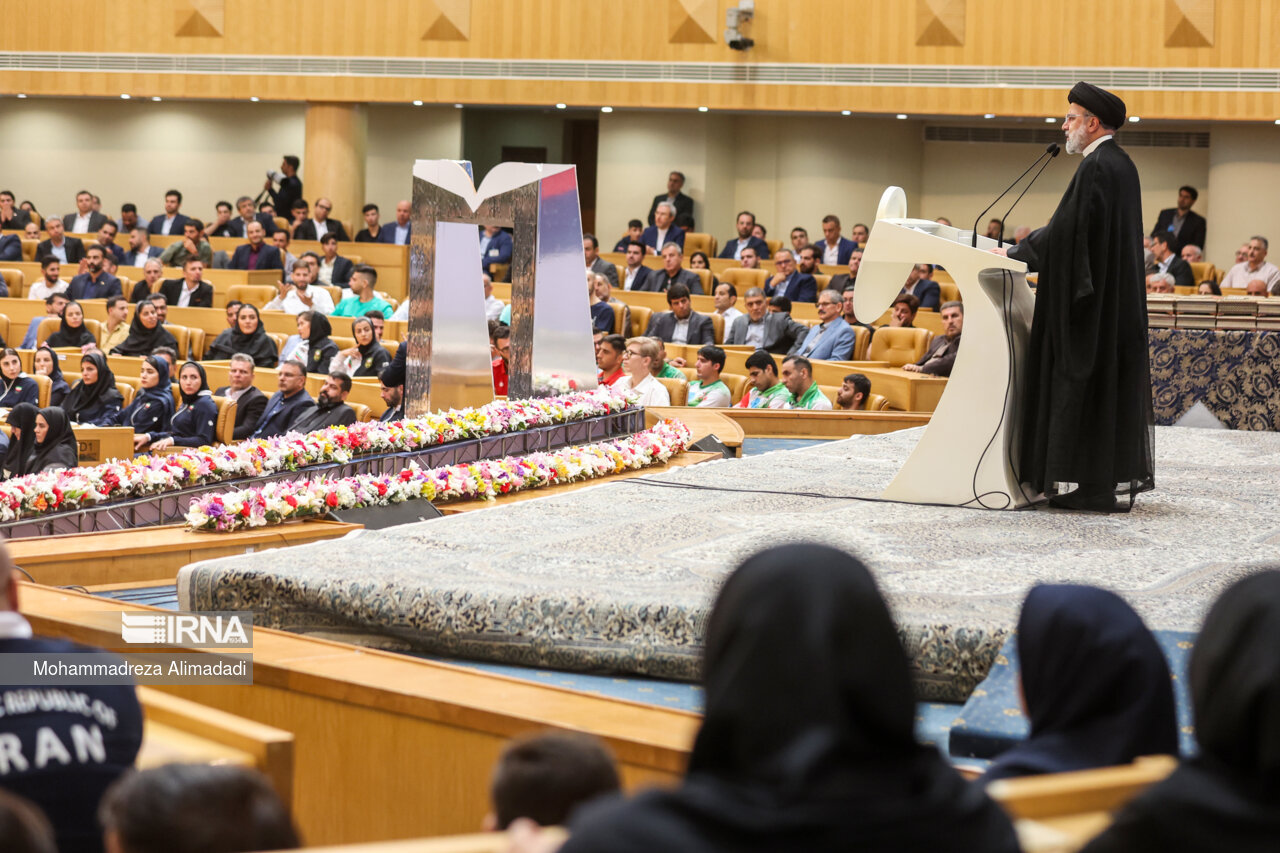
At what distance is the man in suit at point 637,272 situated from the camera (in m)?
11.9

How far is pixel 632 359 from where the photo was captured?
26.4ft

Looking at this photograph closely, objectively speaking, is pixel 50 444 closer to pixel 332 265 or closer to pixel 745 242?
pixel 332 265

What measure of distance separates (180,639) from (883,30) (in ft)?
36.6

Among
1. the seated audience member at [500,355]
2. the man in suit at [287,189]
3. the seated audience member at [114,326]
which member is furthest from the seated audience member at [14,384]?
the man in suit at [287,189]

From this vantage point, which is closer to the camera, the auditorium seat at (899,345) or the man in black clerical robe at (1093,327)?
the man in black clerical robe at (1093,327)

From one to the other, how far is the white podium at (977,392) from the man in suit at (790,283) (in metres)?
6.77

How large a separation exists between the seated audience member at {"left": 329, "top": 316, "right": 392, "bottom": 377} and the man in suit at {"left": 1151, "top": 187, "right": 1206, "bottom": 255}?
680 centimetres

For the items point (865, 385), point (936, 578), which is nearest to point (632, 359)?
point (865, 385)

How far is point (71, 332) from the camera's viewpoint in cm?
1055

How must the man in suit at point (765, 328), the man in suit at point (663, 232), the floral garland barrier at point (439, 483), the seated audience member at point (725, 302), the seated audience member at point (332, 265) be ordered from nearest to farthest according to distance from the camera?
1. the floral garland barrier at point (439, 483)
2. the man in suit at point (765, 328)
3. the seated audience member at point (725, 302)
4. the seated audience member at point (332, 265)
5. the man in suit at point (663, 232)

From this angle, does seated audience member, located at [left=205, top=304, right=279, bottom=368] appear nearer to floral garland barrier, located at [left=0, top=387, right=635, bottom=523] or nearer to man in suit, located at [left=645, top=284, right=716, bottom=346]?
man in suit, located at [left=645, top=284, right=716, bottom=346]

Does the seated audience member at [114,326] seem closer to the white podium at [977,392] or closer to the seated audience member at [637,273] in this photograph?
the seated audience member at [637,273]

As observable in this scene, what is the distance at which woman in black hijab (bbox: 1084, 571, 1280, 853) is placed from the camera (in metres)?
1.19

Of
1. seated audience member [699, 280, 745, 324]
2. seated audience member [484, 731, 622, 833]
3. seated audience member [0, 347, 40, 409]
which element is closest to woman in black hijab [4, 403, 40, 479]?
seated audience member [0, 347, 40, 409]
